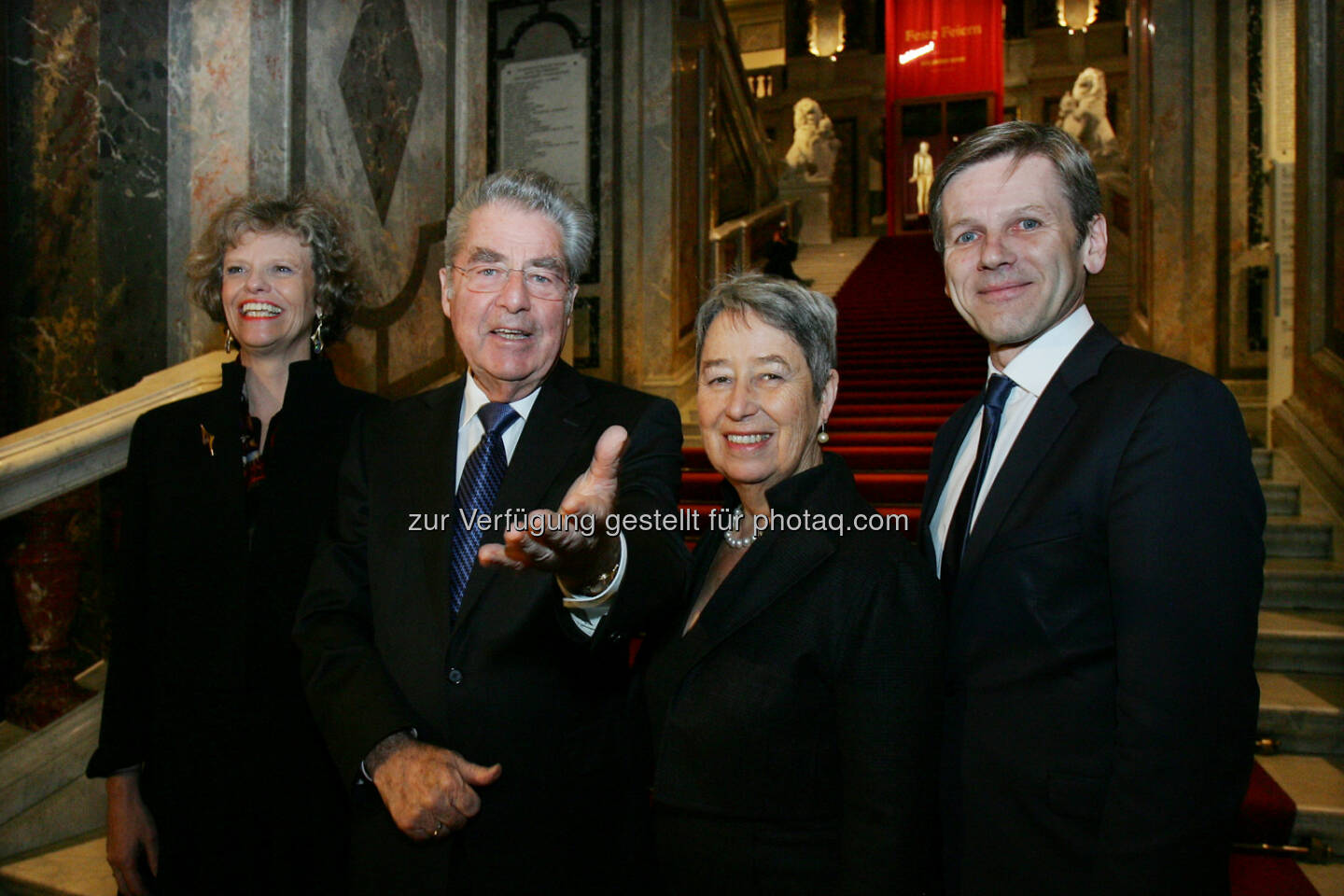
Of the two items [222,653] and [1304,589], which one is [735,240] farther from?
[222,653]

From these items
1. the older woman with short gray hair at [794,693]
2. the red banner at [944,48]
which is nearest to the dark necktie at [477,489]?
the older woman with short gray hair at [794,693]

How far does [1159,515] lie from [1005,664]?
282mm

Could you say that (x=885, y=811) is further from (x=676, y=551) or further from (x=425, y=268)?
(x=425, y=268)

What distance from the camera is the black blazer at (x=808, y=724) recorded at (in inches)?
45.8

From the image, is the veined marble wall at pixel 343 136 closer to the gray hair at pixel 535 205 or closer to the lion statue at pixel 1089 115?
the gray hair at pixel 535 205

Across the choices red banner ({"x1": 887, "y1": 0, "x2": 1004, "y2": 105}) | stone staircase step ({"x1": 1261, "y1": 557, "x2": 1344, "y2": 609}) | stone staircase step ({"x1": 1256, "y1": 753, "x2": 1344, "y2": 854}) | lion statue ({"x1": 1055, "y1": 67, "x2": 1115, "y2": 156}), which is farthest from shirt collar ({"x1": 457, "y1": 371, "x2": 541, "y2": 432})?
red banner ({"x1": 887, "y1": 0, "x2": 1004, "y2": 105})

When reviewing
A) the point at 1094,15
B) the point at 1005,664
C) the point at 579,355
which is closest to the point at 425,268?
the point at 579,355

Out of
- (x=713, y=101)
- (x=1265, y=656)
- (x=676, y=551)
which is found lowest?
(x=1265, y=656)

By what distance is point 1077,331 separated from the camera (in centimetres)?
138

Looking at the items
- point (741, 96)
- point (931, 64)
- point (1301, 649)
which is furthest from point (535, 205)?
point (931, 64)

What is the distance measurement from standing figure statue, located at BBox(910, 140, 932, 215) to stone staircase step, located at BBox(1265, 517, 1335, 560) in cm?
1199

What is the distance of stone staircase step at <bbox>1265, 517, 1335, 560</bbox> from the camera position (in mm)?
3709

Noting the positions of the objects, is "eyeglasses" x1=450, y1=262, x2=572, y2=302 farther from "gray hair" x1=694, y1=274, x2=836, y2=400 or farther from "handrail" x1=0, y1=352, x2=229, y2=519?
"handrail" x1=0, y1=352, x2=229, y2=519

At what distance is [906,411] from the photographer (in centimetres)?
538
